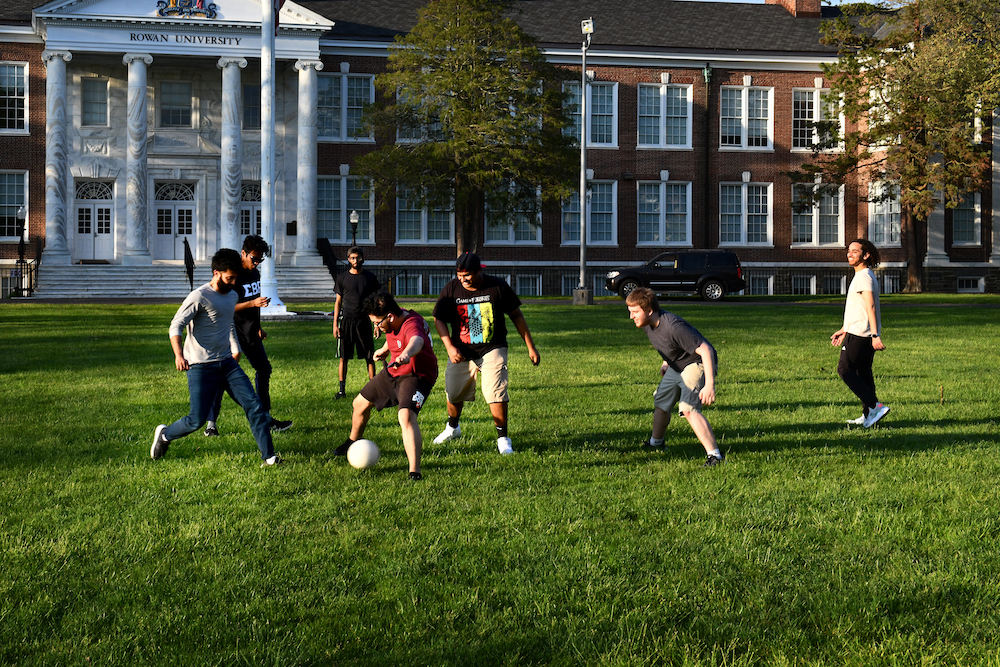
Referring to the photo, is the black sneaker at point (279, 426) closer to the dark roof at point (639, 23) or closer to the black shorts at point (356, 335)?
the black shorts at point (356, 335)

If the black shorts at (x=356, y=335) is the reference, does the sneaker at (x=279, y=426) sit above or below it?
below

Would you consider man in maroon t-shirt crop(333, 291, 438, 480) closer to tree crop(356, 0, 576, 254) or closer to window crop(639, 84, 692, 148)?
tree crop(356, 0, 576, 254)

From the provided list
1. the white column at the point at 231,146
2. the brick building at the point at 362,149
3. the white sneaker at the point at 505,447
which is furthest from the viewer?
the white column at the point at 231,146

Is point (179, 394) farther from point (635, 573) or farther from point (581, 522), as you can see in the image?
point (635, 573)

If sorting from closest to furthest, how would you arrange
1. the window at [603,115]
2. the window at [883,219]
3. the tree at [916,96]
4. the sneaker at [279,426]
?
1. the sneaker at [279,426]
2. the tree at [916,96]
3. the window at [603,115]
4. the window at [883,219]

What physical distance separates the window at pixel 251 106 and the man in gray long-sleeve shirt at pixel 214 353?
3474 centimetres

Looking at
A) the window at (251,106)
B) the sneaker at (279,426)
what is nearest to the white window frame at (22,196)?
the window at (251,106)

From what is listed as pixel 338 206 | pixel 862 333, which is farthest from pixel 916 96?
pixel 862 333

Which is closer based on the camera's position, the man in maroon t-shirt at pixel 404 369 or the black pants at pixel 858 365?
the man in maroon t-shirt at pixel 404 369

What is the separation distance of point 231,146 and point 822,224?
25455mm

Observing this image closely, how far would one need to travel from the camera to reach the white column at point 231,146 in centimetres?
3828

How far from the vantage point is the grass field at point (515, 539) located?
416cm

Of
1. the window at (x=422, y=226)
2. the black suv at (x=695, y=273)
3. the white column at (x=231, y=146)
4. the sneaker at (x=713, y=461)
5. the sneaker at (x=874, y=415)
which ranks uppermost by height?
the white column at (x=231, y=146)

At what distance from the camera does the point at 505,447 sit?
8.16 meters
